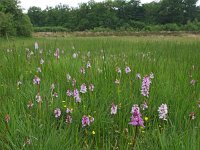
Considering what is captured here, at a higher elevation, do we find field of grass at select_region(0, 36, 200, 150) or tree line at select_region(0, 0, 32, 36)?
tree line at select_region(0, 0, 32, 36)

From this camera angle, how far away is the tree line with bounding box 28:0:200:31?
65.4m

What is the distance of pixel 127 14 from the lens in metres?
70.9

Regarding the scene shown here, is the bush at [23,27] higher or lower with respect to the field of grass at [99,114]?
higher

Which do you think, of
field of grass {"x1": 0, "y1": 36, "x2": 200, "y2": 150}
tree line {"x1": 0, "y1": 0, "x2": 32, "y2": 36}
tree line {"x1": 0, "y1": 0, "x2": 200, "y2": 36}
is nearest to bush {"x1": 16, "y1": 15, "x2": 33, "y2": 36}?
tree line {"x1": 0, "y1": 0, "x2": 32, "y2": 36}

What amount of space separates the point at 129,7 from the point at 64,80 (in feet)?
225

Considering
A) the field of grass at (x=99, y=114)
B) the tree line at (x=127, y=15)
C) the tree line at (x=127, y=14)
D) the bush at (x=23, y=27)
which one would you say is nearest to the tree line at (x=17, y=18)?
the bush at (x=23, y=27)

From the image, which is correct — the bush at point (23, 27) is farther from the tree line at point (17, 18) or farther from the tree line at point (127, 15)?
the tree line at point (127, 15)

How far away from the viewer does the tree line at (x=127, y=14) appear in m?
65.4

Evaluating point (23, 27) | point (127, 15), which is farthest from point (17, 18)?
point (127, 15)

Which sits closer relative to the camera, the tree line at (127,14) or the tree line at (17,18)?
the tree line at (17,18)

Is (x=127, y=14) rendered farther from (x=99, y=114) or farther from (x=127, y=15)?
(x=99, y=114)

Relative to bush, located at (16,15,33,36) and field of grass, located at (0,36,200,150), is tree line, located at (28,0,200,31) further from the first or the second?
field of grass, located at (0,36,200,150)

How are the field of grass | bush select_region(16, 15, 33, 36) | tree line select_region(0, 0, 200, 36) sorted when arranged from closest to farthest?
the field of grass < bush select_region(16, 15, 33, 36) < tree line select_region(0, 0, 200, 36)

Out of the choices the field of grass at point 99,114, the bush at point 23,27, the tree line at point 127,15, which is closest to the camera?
the field of grass at point 99,114
